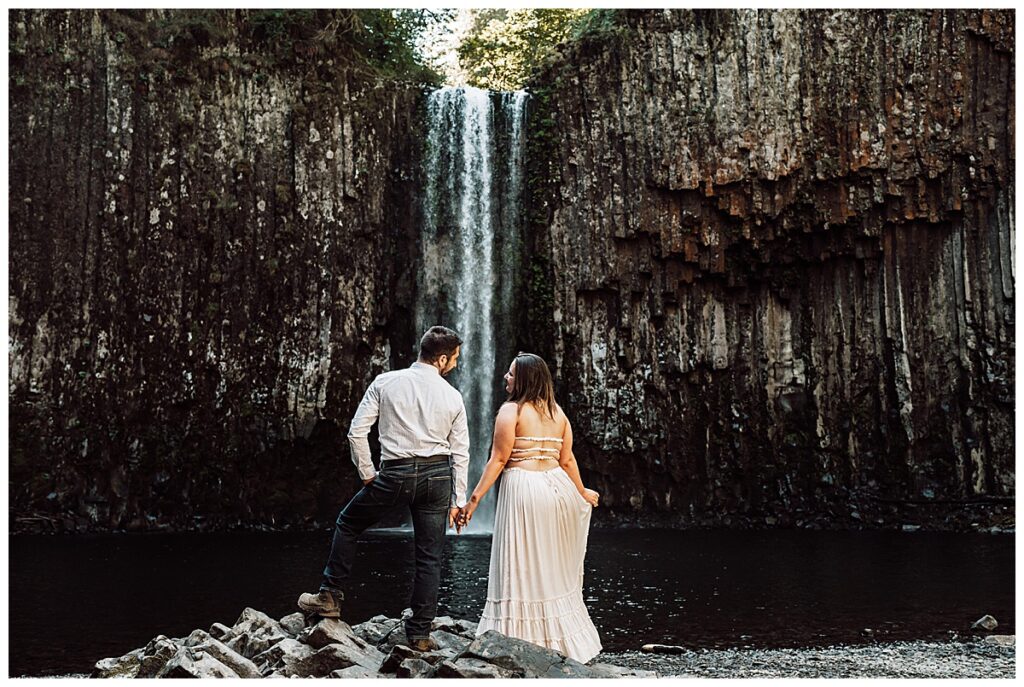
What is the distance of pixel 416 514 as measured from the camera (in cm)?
518

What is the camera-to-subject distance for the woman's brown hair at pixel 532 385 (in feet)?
17.9

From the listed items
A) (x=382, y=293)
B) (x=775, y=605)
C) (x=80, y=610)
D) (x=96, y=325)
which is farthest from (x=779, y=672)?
(x=96, y=325)

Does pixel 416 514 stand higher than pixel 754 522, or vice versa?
pixel 416 514

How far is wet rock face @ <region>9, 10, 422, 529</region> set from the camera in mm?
15641

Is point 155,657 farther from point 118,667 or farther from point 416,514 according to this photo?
point 416,514

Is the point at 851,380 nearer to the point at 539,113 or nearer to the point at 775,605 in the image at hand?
the point at 539,113

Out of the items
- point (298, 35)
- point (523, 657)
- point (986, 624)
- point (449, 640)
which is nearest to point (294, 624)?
point (449, 640)

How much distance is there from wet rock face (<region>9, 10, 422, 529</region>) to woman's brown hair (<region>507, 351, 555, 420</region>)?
11.3 metres

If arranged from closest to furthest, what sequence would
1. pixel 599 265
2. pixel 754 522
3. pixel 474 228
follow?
pixel 754 522, pixel 599 265, pixel 474 228

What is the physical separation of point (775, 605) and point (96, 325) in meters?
12.5

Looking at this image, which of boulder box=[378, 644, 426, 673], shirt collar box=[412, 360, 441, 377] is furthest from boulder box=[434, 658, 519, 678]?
shirt collar box=[412, 360, 441, 377]

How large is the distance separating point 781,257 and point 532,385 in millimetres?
11874

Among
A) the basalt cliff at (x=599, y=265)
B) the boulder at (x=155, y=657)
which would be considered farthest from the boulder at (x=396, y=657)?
the basalt cliff at (x=599, y=265)

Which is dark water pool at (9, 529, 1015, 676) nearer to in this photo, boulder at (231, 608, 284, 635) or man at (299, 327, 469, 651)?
boulder at (231, 608, 284, 635)
